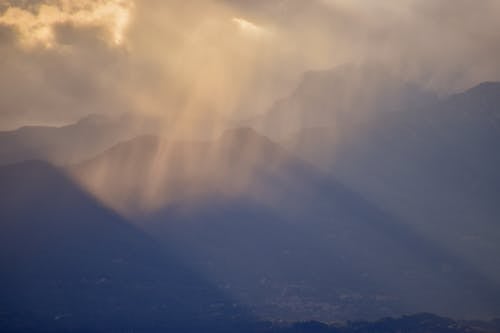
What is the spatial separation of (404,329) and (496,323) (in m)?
20.7

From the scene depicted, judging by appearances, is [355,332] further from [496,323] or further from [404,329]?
[496,323]

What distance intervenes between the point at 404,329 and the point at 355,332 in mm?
11060

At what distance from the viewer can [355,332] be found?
198750 mm

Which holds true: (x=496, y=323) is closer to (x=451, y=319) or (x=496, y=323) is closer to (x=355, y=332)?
(x=451, y=319)

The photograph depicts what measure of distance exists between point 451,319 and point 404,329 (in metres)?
11.4

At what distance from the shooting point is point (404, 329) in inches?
7746

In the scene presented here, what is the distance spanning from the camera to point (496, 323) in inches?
7731

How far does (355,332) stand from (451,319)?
2208cm

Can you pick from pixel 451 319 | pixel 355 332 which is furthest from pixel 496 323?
pixel 355 332

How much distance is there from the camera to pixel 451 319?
19862 centimetres

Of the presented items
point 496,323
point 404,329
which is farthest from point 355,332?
point 496,323

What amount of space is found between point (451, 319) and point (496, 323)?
990cm
